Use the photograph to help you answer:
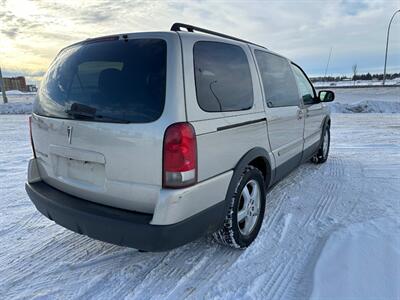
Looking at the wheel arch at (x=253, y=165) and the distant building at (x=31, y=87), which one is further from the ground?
the distant building at (x=31, y=87)

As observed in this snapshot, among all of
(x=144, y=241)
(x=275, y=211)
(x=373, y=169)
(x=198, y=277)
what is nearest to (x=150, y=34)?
(x=144, y=241)

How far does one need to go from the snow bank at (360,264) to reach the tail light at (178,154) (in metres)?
1.32

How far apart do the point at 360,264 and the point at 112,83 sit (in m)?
2.47

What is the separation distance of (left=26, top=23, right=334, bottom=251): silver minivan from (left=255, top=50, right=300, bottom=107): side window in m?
0.22

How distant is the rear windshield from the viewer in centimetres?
196

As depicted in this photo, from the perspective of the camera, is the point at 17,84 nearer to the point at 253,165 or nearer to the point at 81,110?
the point at 81,110

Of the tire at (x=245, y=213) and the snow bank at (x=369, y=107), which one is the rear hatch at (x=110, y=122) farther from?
the snow bank at (x=369, y=107)

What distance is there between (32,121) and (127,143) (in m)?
1.35

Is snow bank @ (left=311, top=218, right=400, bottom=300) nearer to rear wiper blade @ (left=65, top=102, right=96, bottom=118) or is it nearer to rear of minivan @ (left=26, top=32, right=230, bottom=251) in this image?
rear of minivan @ (left=26, top=32, right=230, bottom=251)

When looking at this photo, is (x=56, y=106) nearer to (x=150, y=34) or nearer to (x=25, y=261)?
(x=150, y=34)

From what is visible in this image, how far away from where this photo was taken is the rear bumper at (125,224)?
192 cm

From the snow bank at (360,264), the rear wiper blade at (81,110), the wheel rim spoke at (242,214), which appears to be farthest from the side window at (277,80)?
the rear wiper blade at (81,110)

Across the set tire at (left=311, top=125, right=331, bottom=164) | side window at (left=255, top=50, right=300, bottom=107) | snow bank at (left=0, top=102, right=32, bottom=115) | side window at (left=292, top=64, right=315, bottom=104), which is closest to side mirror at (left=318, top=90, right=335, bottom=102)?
side window at (left=292, top=64, right=315, bottom=104)

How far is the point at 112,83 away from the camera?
209 centimetres
